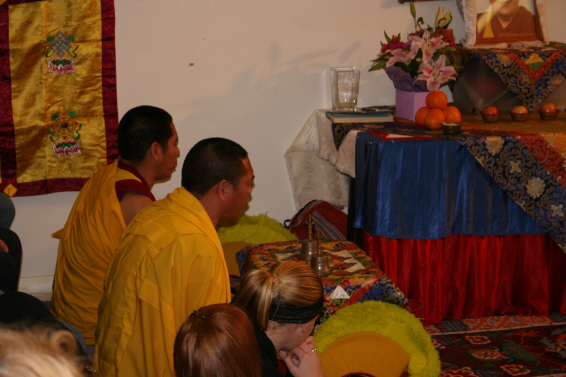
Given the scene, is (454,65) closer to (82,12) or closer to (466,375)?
(466,375)

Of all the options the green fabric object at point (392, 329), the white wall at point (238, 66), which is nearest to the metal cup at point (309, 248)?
the green fabric object at point (392, 329)

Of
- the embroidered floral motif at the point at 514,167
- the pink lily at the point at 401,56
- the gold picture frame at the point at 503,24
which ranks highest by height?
the gold picture frame at the point at 503,24

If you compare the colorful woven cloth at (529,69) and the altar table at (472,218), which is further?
the colorful woven cloth at (529,69)

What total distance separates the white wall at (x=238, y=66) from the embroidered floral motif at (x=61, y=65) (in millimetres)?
268

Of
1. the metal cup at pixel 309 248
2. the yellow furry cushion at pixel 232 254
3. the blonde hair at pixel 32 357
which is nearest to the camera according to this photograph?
the blonde hair at pixel 32 357

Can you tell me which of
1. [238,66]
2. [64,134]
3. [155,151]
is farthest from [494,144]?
[64,134]

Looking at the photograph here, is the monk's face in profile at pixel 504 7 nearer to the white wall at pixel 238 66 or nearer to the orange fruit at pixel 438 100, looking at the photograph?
the white wall at pixel 238 66

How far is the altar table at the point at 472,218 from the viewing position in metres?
2.44

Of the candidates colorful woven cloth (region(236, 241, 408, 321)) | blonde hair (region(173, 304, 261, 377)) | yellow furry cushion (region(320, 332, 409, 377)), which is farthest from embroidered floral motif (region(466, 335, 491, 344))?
blonde hair (region(173, 304, 261, 377))

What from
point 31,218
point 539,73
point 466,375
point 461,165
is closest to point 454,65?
point 539,73

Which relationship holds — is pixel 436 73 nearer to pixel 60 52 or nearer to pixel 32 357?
pixel 60 52

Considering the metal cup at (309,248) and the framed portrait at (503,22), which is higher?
the framed portrait at (503,22)

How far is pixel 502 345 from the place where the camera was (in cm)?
248

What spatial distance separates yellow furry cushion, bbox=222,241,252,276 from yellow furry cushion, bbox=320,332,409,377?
3.72 ft
